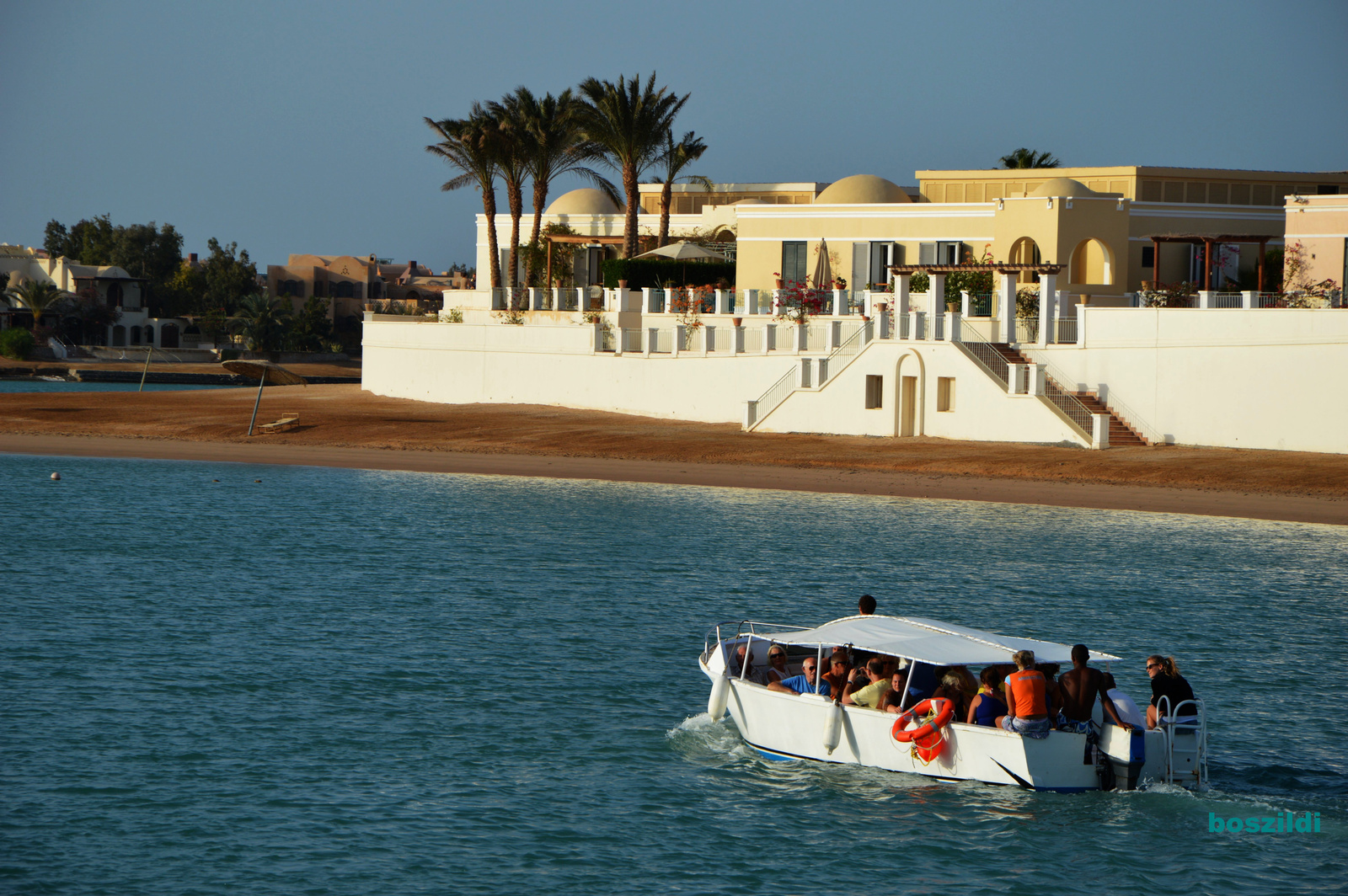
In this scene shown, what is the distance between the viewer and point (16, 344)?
116m

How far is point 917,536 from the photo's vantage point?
1377 inches

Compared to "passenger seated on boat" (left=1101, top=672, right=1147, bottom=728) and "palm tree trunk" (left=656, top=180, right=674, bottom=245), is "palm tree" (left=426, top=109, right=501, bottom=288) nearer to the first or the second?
"palm tree trunk" (left=656, top=180, right=674, bottom=245)

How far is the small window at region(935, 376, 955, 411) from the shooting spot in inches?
1843

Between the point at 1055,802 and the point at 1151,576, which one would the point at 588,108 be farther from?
the point at 1055,802

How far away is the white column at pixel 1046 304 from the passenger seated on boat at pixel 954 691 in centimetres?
3115

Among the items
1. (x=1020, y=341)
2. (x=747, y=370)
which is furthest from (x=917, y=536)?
(x=747, y=370)

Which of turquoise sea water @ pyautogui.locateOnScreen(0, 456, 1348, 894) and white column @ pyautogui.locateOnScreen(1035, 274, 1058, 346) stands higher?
white column @ pyautogui.locateOnScreen(1035, 274, 1058, 346)

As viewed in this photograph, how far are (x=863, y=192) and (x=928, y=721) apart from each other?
44916 millimetres

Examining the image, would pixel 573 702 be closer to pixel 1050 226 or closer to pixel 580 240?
pixel 1050 226

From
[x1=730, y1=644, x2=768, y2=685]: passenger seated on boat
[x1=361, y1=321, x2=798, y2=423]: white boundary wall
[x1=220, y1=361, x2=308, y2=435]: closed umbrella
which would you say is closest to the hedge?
[x1=361, y1=321, x2=798, y2=423]: white boundary wall

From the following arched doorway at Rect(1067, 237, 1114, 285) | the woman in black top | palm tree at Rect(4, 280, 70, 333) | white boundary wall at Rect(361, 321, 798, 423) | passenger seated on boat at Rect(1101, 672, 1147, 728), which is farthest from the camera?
palm tree at Rect(4, 280, 70, 333)

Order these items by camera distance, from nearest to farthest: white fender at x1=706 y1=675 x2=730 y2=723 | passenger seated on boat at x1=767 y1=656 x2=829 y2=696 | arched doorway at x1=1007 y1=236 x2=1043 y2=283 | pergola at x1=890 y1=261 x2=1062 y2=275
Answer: passenger seated on boat at x1=767 y1=656 x2=829 y2=696 → white fender at x1=706 y1=675 x2=730 y2=723 → pergola at x1=890 y1=261 x2=1062 y2=275 → arched doorway at x1=1007 y1=236 x2=1043 y2=283

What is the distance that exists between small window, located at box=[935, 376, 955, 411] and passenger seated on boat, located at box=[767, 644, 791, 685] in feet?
96.5

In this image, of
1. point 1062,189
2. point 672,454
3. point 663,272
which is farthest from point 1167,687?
point 663,272
